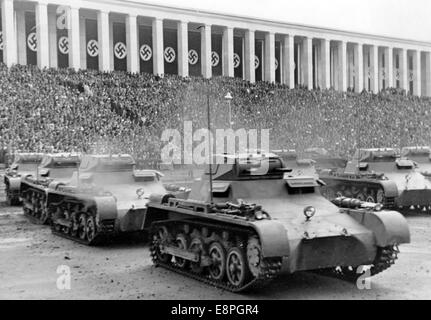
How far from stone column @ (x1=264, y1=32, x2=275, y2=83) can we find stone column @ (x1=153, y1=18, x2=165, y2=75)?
11025 millimetres

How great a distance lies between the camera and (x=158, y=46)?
5419 cm

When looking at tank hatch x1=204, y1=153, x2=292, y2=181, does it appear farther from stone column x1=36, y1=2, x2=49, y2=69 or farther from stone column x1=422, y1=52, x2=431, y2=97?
stone column x1=422, y1=52, x2=431, y2=97

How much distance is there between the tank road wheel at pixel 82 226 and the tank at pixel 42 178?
3.73 m

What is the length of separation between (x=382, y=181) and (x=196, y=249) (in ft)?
30.3

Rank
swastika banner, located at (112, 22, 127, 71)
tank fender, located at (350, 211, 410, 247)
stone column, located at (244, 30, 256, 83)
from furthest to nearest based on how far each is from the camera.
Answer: stone column, located at (244, 30, 256, 83)
swastika banner, located at (112, 22, 127, 71)
tank fender, located at (350, 211, 410, 247)

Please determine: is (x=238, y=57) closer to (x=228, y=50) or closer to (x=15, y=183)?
(x=228, y=50)

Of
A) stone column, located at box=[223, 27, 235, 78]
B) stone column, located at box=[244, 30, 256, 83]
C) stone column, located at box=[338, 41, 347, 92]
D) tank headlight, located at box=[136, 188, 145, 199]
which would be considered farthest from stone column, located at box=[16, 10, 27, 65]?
tank headlight, located at box=[136, 188, 145, 199]

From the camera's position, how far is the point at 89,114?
3434 cm

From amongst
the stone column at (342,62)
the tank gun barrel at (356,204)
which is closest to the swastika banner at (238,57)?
the stone column at (342,62)

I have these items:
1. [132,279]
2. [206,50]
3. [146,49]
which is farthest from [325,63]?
[132,279]

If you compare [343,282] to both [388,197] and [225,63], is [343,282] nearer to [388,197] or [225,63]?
[388,197]

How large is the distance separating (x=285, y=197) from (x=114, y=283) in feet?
10.2

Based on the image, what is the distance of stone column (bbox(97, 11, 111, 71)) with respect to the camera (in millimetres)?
50531
